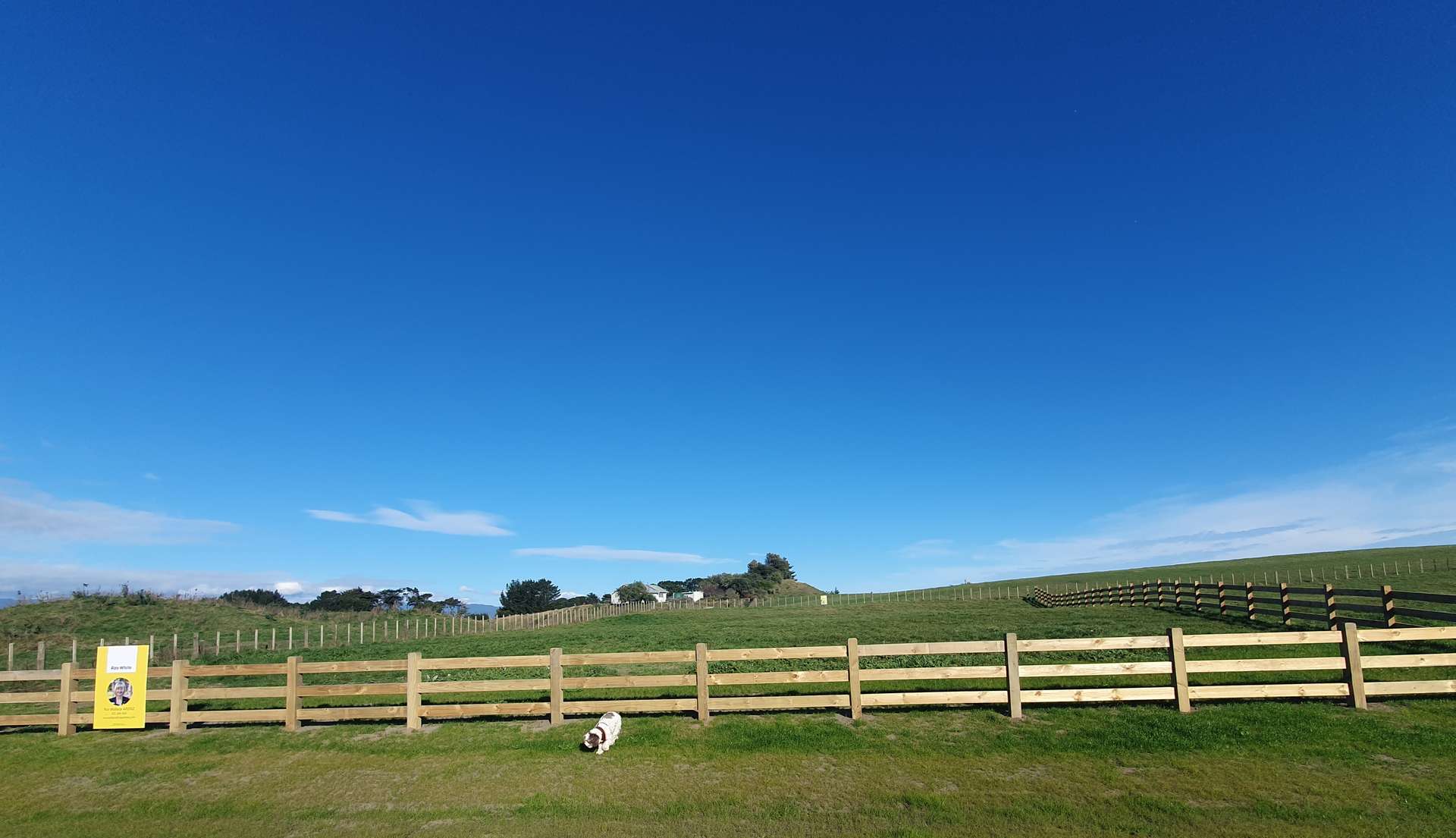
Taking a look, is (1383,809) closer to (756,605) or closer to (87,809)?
(87,809)

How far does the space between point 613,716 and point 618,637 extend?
30.0 metres

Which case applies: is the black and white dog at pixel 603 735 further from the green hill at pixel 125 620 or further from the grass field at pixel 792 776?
the green hill at pixel 125 620

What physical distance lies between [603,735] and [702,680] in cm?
198

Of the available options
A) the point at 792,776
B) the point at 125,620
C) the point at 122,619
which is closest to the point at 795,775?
the point at 792,776

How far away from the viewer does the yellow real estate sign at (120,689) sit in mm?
14227

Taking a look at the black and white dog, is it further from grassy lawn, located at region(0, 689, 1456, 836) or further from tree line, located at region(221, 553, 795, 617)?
tree line, located at region(221, 553, 795, 617)

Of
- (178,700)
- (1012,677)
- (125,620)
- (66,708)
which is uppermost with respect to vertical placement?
(1012,677)

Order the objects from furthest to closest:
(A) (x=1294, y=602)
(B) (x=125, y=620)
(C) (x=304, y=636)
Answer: (B) (x=125, y=620) → (C) (x=304, y=636) → (A) (x=1294, y=602)

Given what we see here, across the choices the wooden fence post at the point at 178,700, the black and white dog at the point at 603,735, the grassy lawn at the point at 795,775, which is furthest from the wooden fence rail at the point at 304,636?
the black and white dog at the point at 603,735

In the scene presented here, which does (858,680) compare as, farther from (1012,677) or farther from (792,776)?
(792,776)

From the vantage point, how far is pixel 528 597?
412ft

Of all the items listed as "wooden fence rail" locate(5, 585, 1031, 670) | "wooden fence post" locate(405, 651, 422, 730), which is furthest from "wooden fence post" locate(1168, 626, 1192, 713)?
"wooden fence rail" locate(5, 585, 1031, 670)

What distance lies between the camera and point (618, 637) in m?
41.2

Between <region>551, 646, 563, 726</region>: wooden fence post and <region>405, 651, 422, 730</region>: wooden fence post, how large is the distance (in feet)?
7.29
